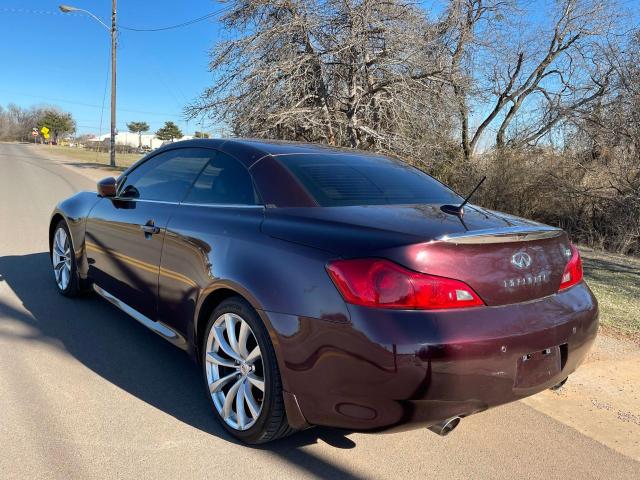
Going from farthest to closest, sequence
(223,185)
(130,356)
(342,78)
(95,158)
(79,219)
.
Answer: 1. (95,158)
2. (342,78)
3. (79,219)
4. (130,356)
5. (223,185)

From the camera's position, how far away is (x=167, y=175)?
13.3 ft

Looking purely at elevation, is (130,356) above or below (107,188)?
below

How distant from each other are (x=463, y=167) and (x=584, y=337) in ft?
41.5

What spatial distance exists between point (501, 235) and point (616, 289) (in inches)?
192

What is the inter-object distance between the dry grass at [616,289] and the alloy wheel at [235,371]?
11.8 ft

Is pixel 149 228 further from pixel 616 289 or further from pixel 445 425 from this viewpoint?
pixel 616 289

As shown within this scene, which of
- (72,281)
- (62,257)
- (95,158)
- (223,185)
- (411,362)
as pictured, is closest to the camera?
(411,362)

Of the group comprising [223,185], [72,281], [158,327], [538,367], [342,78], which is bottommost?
[72,281]

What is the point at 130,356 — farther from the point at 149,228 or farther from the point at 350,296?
the point at 350,296

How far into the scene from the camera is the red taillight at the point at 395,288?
7.47ft

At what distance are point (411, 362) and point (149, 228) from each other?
90.2 inches

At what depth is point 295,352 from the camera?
97.8 inches

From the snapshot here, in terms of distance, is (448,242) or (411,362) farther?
(448,242)

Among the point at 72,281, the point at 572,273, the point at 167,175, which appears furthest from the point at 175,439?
the point at 72,281
